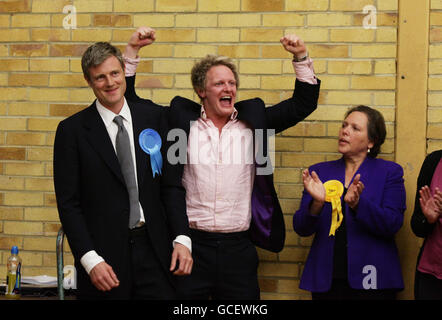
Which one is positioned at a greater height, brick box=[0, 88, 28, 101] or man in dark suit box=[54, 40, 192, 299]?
brick box=[0, 88, 28, 101]

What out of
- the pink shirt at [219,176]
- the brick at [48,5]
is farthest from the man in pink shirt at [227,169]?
the brick at [48,5]

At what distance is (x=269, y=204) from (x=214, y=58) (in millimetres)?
994

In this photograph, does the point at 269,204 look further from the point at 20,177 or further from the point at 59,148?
the point at 20,177

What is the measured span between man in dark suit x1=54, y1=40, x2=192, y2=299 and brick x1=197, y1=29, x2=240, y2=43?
1301 millimetres

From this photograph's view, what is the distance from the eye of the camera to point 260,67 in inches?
188

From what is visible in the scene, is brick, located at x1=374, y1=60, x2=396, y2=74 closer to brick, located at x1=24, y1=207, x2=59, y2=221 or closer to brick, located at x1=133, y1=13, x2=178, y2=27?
brick, located at x1=133, y1=13, x2=178, y2=27

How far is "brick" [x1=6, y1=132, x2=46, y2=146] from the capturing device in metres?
4.96

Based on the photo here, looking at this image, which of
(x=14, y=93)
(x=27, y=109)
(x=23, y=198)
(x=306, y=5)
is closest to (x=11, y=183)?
(x=23, y=198)

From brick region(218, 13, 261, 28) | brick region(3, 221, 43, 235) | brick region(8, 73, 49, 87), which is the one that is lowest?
brick region(3, 221, 43, 235)

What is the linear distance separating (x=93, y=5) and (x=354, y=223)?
2498 millimetres

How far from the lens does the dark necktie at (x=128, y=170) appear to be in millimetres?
3504

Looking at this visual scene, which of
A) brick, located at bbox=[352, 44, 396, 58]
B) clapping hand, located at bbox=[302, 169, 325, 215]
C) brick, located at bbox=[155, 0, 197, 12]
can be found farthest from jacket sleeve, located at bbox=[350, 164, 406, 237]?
brick, located at bbox=[155, 0, 197, 12]

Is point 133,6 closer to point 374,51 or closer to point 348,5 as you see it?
point 348,5
